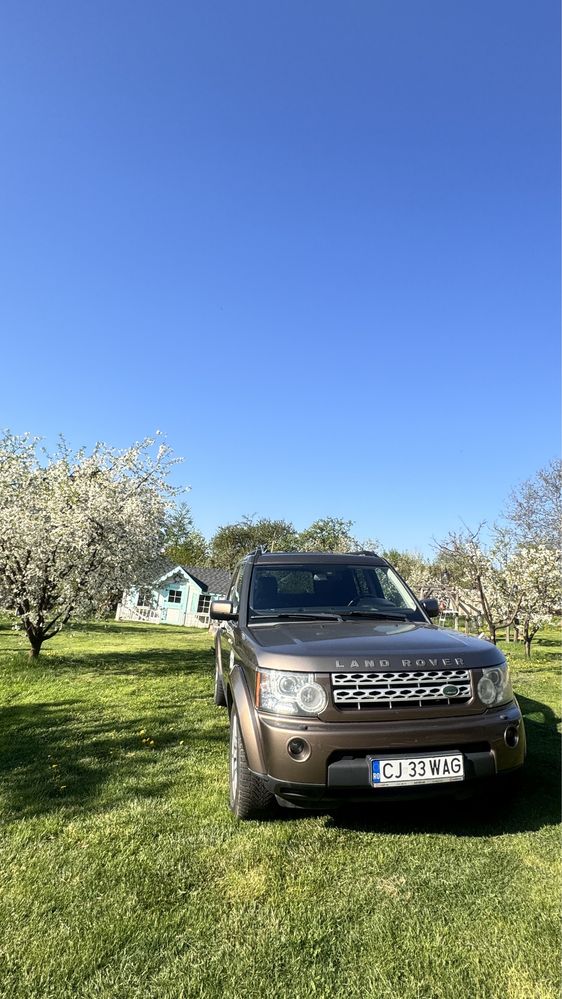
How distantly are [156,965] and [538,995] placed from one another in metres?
1.56

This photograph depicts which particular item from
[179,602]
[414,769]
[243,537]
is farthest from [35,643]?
[243,537]

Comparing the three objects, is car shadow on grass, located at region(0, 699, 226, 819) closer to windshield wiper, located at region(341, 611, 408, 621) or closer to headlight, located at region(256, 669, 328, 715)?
headlight, located at region(256, 669, 328, 715)

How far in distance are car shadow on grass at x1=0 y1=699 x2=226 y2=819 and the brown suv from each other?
1.17 m

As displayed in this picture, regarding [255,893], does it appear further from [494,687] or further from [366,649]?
[494,687]

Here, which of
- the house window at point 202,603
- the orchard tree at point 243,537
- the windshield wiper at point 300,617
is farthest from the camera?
the orchard tree at point 243,537

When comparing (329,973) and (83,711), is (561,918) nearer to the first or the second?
(329,973)

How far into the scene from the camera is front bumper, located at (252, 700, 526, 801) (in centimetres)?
295

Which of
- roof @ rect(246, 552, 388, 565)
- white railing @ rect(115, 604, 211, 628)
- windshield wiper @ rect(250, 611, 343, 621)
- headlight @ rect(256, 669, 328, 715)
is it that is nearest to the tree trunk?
roof @ rect(246, 552, 388, 565)

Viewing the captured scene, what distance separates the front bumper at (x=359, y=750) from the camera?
2949 mm

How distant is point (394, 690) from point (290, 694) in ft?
2.06

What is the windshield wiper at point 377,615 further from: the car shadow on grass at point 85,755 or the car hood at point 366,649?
the car shadow on grass at point 85,755

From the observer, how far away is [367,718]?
3.06m

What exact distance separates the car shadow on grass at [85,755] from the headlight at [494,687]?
261 centimetres

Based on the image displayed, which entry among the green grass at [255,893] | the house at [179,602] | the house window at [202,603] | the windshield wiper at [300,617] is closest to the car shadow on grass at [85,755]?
the green grass at [255,893]
